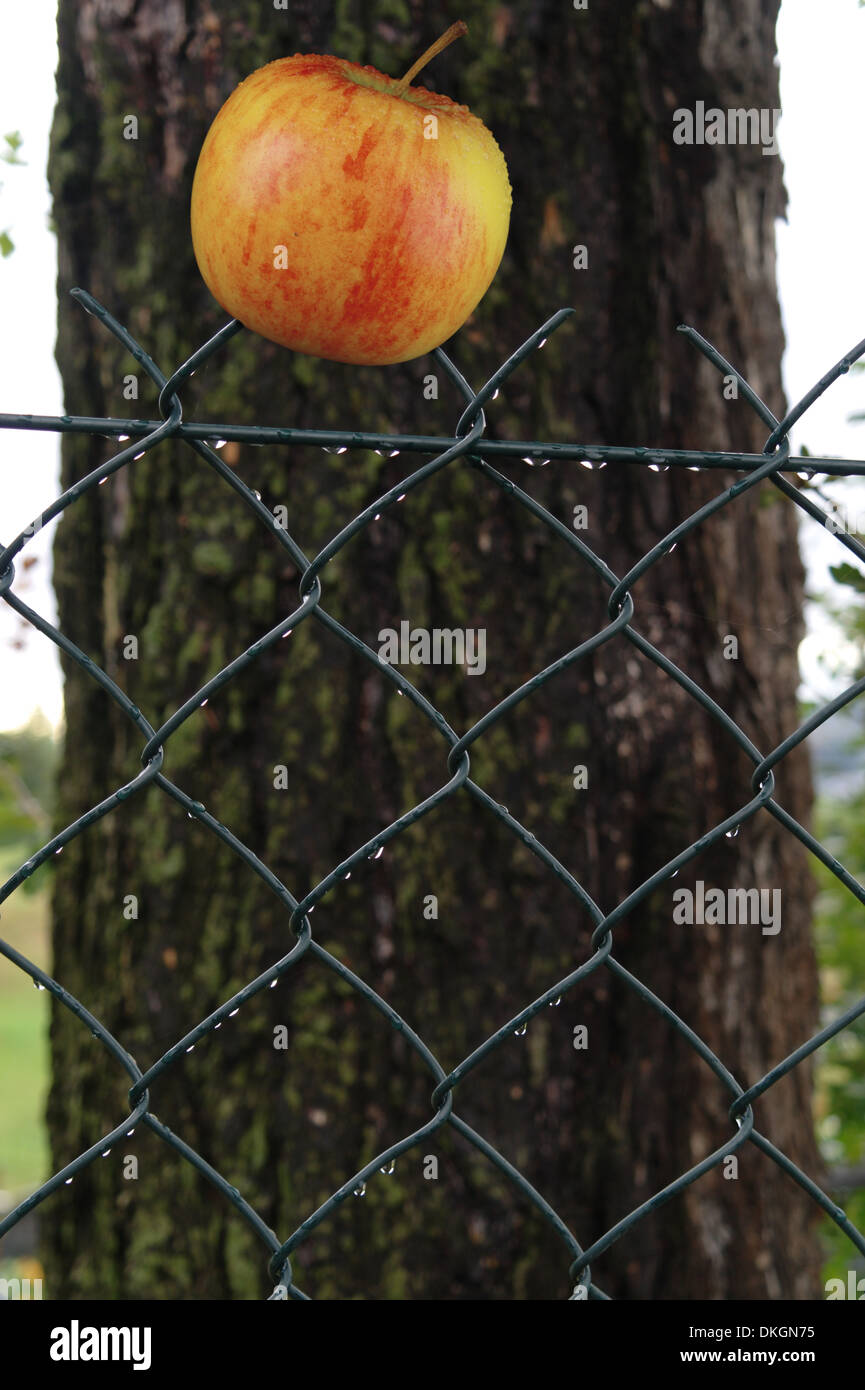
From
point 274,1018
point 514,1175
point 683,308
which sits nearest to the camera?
point 514,1175

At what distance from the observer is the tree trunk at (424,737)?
1.45m

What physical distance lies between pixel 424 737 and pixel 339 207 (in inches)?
28.3

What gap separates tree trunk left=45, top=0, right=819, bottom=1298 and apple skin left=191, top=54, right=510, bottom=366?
44cm

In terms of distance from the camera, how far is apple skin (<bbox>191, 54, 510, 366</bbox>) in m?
0.95

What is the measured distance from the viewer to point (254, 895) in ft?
4.81

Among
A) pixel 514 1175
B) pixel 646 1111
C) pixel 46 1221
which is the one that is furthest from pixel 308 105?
pixel 46 1221

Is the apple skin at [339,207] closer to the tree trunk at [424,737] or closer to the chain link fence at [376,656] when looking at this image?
the chain link fence at [376,656]

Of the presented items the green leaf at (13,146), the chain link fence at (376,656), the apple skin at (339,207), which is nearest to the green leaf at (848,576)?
the chain link fence at (376,656)

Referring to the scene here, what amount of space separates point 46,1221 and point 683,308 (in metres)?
1.64

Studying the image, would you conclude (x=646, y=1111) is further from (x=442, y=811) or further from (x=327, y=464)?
(x=327, y=464)

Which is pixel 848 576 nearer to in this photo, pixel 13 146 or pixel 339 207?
pixel 339 207

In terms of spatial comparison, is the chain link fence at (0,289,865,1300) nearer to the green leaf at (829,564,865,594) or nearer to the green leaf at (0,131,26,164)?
the green leaf at (829,564,865,594)

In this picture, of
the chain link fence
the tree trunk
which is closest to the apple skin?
the chain link fence

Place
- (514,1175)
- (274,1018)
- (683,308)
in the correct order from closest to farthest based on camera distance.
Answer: (514,1175)
(274,1018)
(683,308)
